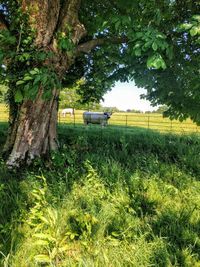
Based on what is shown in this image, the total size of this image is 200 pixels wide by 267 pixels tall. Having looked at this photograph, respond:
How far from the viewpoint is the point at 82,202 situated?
140 inches

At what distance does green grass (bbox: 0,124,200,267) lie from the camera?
258 centimetres

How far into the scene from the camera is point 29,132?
484cm

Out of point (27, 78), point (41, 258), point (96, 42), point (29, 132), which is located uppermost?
point (96, 42)

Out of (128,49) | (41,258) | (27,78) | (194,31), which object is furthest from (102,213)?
(128,49)

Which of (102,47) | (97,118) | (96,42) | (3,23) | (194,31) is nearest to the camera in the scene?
(194,31)

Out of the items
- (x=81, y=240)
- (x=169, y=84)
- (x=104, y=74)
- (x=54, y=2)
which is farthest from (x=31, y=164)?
(x=104, y=74)

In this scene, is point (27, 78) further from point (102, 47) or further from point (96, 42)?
point (102, 47)

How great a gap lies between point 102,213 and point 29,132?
2292mm

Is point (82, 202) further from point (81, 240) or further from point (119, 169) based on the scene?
point (119, 169)

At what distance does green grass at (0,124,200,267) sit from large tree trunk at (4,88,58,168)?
274 millimetres

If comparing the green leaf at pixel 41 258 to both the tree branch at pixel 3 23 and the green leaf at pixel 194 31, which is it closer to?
the green leaf at pixel 194 31

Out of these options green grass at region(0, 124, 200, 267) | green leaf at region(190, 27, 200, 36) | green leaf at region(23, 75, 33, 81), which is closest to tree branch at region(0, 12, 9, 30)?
green leaf at region(23, 75, 33, 81)

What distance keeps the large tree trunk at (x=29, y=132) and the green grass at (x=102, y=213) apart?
0.27 m

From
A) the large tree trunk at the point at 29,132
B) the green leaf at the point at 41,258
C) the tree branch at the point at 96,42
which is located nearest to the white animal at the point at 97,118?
the tree branch at the point at 96,42
